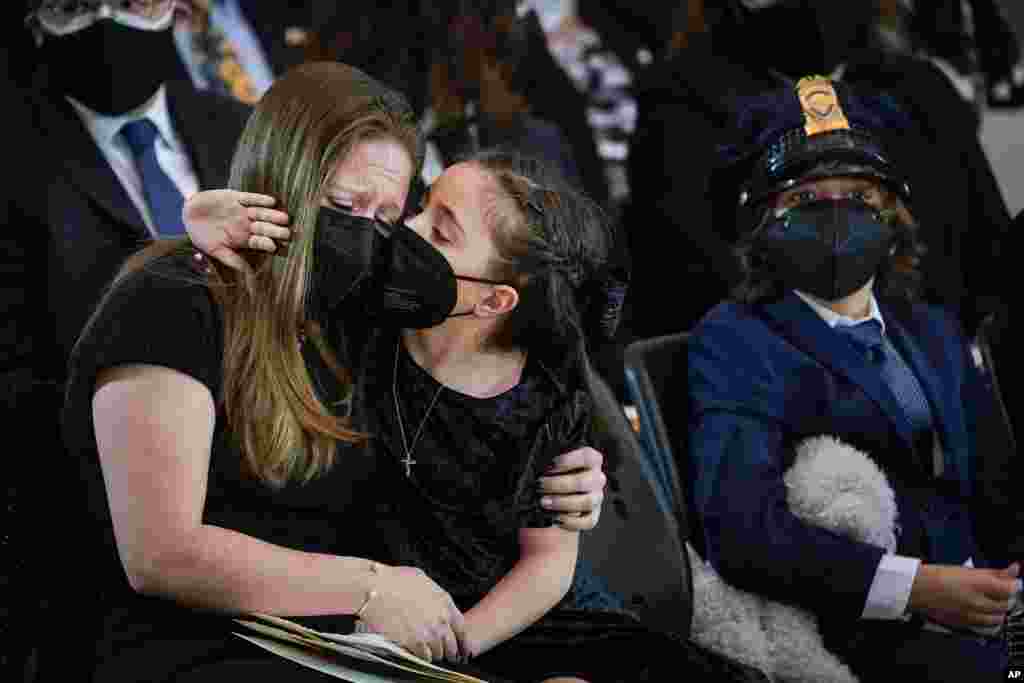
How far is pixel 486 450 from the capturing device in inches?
77.1

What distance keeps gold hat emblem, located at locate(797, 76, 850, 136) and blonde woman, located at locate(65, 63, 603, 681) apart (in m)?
0.83

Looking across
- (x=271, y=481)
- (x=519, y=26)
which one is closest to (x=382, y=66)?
(x=519, y=26)

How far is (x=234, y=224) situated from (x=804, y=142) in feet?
3.61

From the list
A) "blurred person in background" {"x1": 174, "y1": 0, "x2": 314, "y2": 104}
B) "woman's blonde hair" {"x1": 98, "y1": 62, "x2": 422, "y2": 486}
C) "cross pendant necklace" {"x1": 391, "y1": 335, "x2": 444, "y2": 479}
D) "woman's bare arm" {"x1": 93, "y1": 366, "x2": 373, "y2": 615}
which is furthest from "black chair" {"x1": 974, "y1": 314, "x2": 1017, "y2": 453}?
"blurred person in background" {"x1": 174, "y1": 0, "x2": 314, "y2": 104}

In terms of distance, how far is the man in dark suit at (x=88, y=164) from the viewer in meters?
2.52

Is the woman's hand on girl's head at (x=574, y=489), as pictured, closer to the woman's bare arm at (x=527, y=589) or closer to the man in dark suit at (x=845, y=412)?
the woman's bare arm at (x=527, y=589)

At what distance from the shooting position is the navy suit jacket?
221 centimetres

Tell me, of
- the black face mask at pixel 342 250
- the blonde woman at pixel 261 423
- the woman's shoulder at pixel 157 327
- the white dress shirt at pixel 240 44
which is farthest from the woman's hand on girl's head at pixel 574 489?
the white dress shirt at pixel 240 44

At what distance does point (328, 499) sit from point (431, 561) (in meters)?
0.19

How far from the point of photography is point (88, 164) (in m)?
2.61

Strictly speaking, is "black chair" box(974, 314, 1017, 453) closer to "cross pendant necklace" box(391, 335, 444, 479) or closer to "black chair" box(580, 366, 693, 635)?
"black chair" box(580, 366, 693, 635)

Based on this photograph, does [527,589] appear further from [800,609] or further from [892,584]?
[892,584]

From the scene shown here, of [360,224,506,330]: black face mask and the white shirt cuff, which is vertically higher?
[360,224,506,330]: black face mask

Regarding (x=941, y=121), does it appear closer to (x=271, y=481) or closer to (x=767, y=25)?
(x=767, y=25)
